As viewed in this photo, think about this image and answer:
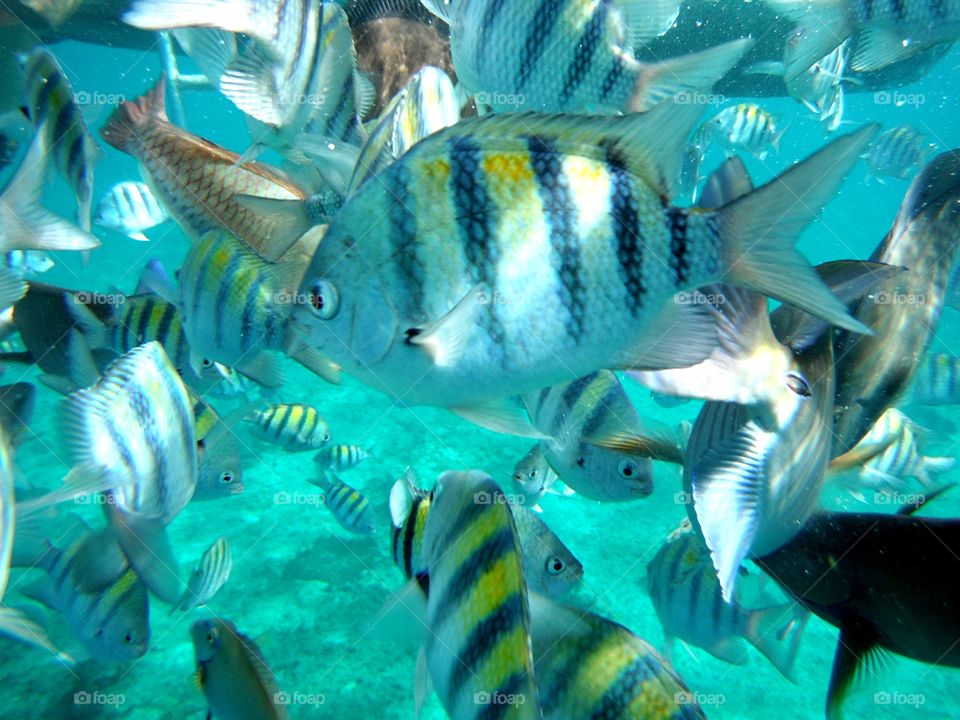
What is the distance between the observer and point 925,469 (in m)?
4.52

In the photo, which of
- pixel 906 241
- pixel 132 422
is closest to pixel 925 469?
pixel 906 241

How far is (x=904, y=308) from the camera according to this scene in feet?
5.19

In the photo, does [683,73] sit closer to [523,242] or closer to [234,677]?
[523,242]

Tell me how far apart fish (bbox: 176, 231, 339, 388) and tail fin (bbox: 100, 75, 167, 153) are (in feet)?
2.01

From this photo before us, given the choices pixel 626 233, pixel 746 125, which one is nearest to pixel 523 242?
pixel 626 233

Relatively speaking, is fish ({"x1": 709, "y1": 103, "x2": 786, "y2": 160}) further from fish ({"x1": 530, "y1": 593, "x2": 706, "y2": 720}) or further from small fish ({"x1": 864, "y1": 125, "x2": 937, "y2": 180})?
fish ({"x1": 530, "y1": 593, "x2": 706, "y2": 720})

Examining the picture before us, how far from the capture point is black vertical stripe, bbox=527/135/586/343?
44.5 inches

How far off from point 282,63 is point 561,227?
1182 mm

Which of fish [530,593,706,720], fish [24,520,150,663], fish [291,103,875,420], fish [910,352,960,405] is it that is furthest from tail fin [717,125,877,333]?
fish [910,352,960,405]

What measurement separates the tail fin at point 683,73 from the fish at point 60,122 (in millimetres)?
2281

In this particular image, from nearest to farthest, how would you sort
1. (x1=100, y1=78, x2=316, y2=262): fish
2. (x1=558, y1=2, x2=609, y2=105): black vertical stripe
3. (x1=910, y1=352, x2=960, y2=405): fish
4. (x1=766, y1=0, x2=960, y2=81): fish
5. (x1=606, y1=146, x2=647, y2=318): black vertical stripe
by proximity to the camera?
1. (x1=606, y1=146, x2=647, y2=318): black vertical stripe
2. (x1=558, y1=2, x2=609, y2=105): black vertical stripe
3. (x1=100, y1=78, x2=316, y2=262): fish
4. (x1=766, y1=0, x2=960, y2=81): fish
5. (x1=910, y1=352, x2=960, y2=405): fish

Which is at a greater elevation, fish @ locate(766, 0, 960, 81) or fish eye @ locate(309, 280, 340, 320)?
fish @ locate(766, 0, 960, 81)

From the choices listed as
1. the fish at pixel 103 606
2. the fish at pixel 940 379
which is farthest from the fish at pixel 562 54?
the fish at pixel 940 379

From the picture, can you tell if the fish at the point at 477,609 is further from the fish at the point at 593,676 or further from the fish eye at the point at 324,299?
the fish eye at the point at 324,299
